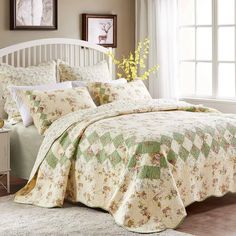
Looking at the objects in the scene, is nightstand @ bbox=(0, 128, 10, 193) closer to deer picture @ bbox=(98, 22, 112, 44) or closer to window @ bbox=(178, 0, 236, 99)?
deer picture @ bbox=(98, 22, 112, 44)

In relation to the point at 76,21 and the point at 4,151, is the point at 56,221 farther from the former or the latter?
the point at 76,21

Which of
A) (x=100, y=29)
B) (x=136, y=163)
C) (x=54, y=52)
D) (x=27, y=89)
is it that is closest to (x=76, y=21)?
(x=100, y=29)

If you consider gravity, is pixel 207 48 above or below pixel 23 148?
above

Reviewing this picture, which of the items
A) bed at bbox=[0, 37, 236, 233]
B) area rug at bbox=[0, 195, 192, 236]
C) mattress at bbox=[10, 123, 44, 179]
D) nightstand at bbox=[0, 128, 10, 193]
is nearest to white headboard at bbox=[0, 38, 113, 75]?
mattress at bbox=[10, 123, 44, 179]

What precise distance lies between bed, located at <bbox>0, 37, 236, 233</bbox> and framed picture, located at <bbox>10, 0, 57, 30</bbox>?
1463 mm

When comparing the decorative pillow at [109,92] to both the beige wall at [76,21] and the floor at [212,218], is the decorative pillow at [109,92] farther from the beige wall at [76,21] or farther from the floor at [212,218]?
the floor at [212,218]

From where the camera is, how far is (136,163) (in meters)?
4.19

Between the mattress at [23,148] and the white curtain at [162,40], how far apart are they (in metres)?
2.15

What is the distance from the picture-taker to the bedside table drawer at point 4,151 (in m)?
5.02

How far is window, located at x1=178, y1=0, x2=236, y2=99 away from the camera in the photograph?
662 cm

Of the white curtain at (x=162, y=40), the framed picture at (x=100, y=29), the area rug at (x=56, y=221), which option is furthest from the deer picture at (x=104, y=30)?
the area rug at (x=56, y=221)

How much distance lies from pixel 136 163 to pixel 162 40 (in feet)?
9.88

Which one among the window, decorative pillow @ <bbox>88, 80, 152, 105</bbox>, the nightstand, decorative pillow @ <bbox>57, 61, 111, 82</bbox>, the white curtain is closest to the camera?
the nightstand

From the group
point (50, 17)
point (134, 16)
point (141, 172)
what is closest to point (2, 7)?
point (50, 17)
